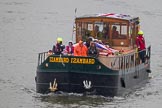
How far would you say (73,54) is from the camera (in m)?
36.3

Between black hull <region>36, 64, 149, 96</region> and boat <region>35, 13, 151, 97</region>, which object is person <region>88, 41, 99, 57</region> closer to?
boat <region>35, 13, 151, 97</region>

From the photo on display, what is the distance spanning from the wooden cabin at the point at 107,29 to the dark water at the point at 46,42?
242 cm

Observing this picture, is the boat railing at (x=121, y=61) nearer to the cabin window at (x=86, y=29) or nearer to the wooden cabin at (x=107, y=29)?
the wooden cabin at (x=107, y=29)

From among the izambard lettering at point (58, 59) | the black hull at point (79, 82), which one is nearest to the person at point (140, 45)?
the black hull at point (79, 82)

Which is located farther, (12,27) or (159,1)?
(159,1)

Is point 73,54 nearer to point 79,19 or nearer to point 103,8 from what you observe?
point 79,19

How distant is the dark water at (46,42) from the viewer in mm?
35344

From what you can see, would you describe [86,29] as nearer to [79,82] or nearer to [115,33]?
[115,33]

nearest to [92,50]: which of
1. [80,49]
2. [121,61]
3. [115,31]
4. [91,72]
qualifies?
[80,49]

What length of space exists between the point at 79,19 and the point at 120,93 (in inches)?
174

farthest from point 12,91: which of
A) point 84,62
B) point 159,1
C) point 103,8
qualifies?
point 159,1

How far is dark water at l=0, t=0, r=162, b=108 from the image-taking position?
35.3 meters

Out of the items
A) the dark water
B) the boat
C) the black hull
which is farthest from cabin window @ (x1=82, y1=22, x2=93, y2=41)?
the black hull

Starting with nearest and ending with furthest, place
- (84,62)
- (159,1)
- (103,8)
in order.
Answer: (84,62) < (103,8) < (159,1)
